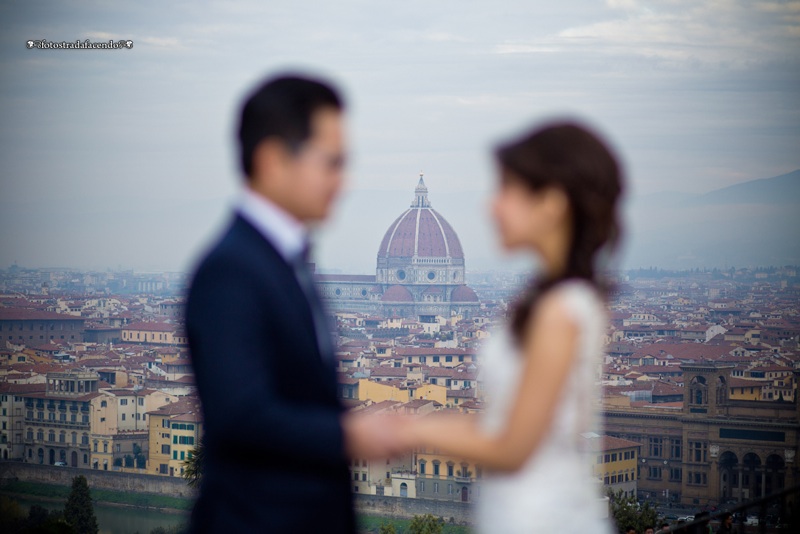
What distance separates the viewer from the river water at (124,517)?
71.6 feet

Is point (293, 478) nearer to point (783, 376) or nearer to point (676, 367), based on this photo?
point (783, 376)

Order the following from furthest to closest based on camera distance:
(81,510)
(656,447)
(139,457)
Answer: (139,457) → (656,447) → (81,510)

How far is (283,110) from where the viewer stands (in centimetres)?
102

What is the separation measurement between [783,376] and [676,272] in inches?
1480

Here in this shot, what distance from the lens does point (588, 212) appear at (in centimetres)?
102

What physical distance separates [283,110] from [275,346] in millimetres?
170

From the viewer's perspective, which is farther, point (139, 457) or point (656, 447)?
point (139, 457)

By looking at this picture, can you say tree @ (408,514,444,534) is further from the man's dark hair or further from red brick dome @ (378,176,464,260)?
red brick dome @ (378,176,464,260)

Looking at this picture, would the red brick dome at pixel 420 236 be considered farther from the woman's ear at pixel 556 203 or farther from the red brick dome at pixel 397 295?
the woman's ear at pixel 556 203

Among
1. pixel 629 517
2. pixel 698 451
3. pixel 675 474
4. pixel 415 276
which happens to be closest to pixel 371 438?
pixel 629 517

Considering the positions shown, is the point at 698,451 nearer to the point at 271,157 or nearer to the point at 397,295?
the point at 271,157

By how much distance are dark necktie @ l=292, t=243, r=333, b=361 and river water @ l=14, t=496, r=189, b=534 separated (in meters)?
20.9

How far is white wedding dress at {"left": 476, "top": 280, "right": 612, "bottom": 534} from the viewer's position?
3.27 feet

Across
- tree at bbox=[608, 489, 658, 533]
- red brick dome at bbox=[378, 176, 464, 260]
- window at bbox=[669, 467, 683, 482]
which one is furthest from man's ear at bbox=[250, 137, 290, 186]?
red brick dome at bbox=[378, 176, 464, 260]
